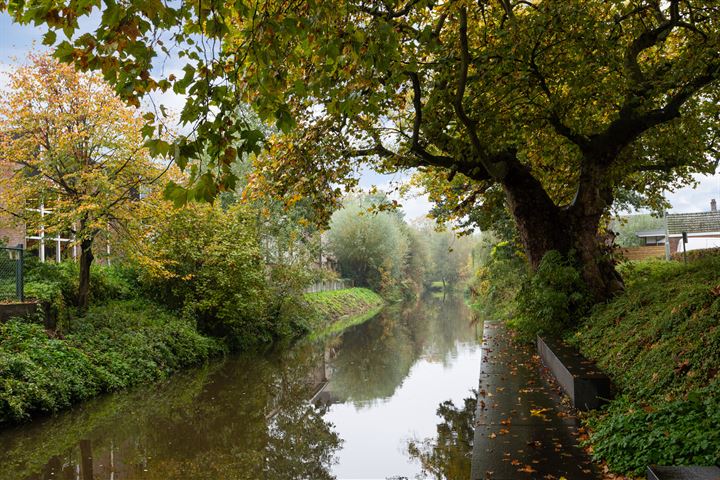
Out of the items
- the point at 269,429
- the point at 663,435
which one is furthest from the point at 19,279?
the point at 663,435

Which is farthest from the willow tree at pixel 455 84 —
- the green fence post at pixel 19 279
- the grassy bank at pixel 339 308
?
the grassy bank at pixel 339 308

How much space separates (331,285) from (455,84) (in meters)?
35.7

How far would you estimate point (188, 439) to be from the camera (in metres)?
9.38

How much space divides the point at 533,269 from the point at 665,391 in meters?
7.50

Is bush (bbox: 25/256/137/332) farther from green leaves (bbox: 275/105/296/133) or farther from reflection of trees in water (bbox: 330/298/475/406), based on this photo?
green leaves (bbox: 275/105/296/133)

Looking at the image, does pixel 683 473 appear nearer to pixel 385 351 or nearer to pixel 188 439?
pixel 188 439

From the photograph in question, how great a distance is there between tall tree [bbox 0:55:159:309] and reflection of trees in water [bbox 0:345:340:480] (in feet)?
15.5

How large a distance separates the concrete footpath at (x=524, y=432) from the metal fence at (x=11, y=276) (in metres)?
10.2

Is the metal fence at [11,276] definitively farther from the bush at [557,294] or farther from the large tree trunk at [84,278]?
the bush at [557,294]

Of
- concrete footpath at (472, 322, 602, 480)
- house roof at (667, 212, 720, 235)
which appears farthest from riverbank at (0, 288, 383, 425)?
house roof at (667, 212, 720, 235)

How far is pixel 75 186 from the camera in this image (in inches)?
565

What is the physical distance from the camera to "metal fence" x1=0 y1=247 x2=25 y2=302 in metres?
12.4

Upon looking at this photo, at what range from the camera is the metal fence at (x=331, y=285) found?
40.5 metres

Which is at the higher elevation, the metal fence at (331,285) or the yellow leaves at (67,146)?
the yellow leaves at (67,146)
